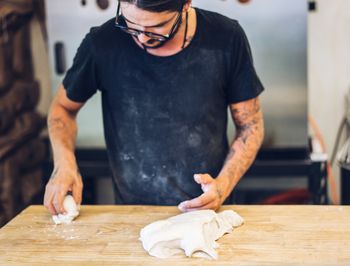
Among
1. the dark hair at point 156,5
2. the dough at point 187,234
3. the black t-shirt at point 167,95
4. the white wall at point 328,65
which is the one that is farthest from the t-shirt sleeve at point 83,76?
the white wall at point 328,65

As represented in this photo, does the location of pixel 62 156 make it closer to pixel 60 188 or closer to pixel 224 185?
pixel 60 188

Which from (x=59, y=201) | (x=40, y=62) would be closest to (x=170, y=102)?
(x=59, y=201)

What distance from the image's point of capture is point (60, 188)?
1475mm

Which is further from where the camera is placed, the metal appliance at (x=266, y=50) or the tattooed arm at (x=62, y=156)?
the metal appliance at (x=266, y=50)

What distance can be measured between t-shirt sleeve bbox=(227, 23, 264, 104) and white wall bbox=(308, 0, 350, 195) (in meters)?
0.93

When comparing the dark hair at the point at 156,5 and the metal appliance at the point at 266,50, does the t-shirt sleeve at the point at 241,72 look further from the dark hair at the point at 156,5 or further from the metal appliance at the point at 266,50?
the metal appliance at the point at 266,50

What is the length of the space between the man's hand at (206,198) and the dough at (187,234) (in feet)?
0.14

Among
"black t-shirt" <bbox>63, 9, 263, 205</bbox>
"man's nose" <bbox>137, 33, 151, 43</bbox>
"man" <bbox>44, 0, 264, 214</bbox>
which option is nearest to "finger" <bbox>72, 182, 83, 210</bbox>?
"man" <bbox>44, 0, 264, 214</bbox>

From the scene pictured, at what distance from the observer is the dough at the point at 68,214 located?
57.1 inches

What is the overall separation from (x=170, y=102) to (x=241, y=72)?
0.77 feet

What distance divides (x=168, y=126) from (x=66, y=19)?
1000 millimetres

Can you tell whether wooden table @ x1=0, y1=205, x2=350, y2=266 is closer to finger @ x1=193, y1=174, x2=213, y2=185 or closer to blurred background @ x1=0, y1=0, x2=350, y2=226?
finger @ x1=193, y1=174, x2=213, y2=185

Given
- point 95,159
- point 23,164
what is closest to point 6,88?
point 23,164

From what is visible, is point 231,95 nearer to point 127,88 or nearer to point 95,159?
point 127,88
